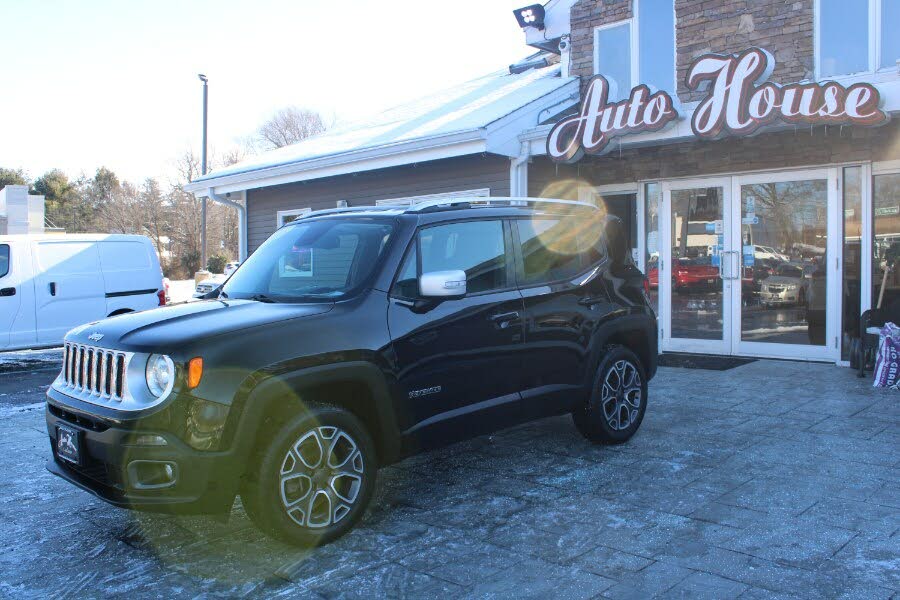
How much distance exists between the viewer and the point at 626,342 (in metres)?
5.78

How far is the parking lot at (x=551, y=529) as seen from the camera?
3365 millimetres

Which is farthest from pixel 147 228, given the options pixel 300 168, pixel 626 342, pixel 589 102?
pixel 626 342

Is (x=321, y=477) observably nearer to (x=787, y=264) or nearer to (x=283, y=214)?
(x=787, y=264)

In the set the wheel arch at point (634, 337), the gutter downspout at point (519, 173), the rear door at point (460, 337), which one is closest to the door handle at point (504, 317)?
the rear door at point (460, 337)

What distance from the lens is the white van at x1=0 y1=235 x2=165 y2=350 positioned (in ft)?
31.9

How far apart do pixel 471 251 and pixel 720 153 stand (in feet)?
19.0

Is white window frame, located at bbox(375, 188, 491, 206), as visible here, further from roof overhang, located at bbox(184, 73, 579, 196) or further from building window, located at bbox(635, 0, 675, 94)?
building window, located at bbox(635, 0, 675, 94)

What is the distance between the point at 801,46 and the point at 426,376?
727 cm

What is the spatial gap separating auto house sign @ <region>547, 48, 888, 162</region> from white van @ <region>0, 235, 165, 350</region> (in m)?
6.00

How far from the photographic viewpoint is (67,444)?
148 inches

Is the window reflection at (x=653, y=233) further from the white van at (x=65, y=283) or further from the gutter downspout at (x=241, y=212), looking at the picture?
the gutter downspout at (x=241, y=212)

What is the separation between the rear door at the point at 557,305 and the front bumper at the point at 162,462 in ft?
6.66

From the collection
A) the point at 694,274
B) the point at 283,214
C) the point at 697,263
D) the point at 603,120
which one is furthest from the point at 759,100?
the point at 283,214

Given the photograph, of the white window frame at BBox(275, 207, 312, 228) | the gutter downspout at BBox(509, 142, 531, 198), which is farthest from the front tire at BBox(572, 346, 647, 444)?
the white window frame at BBox(275, 207, 312, 228)
